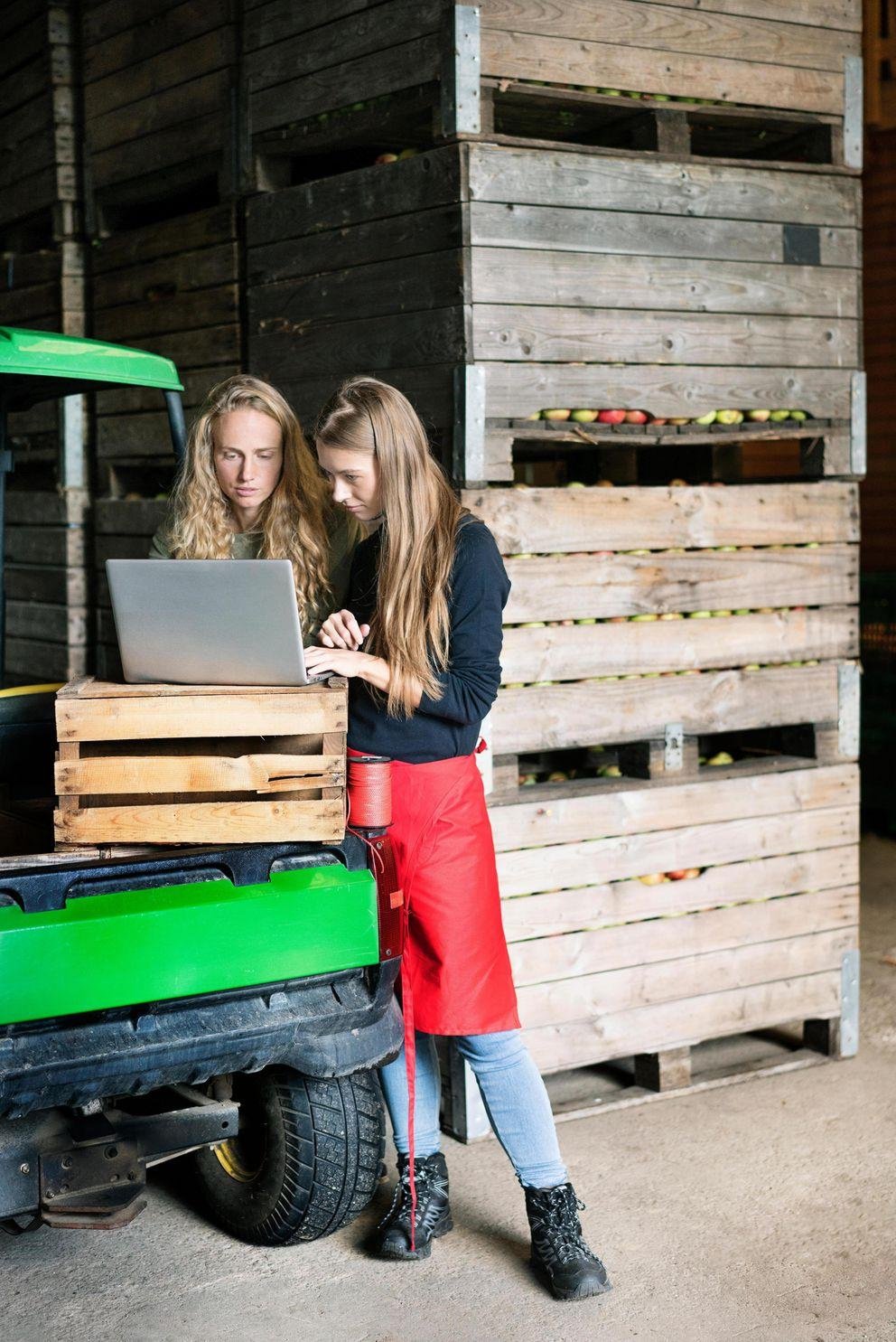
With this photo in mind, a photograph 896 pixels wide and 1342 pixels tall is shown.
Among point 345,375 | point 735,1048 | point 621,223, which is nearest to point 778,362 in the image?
point 621,223

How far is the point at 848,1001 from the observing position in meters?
4.94

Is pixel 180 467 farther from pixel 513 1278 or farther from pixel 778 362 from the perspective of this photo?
pixel 513 1278

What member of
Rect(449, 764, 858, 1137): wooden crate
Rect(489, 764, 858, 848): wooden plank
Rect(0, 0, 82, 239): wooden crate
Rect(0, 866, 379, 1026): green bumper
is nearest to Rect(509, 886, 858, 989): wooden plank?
Rect(449, 764, 858, 1137): wooden crate

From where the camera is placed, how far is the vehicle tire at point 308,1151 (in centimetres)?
347

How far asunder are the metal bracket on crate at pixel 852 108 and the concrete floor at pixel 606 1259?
120 inches

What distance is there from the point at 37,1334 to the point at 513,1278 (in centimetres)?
110

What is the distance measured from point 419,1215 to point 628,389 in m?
2.38

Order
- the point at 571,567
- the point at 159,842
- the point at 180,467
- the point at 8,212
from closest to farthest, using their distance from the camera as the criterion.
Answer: the point at 159,842 < the point at 180,467 < the point at 571,567 < the point at 8,212

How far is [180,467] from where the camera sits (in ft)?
13.3

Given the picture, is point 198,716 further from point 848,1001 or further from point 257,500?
point 848,1001

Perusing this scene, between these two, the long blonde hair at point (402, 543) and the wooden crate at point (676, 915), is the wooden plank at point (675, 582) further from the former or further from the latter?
the long blonde hair at point (402, 543)

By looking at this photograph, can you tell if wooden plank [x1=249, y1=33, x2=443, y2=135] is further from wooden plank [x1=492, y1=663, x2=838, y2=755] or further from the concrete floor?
the concrete floor

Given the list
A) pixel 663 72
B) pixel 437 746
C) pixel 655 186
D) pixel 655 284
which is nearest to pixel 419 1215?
pixel 437 746

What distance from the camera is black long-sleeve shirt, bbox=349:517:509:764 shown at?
3438 mm
